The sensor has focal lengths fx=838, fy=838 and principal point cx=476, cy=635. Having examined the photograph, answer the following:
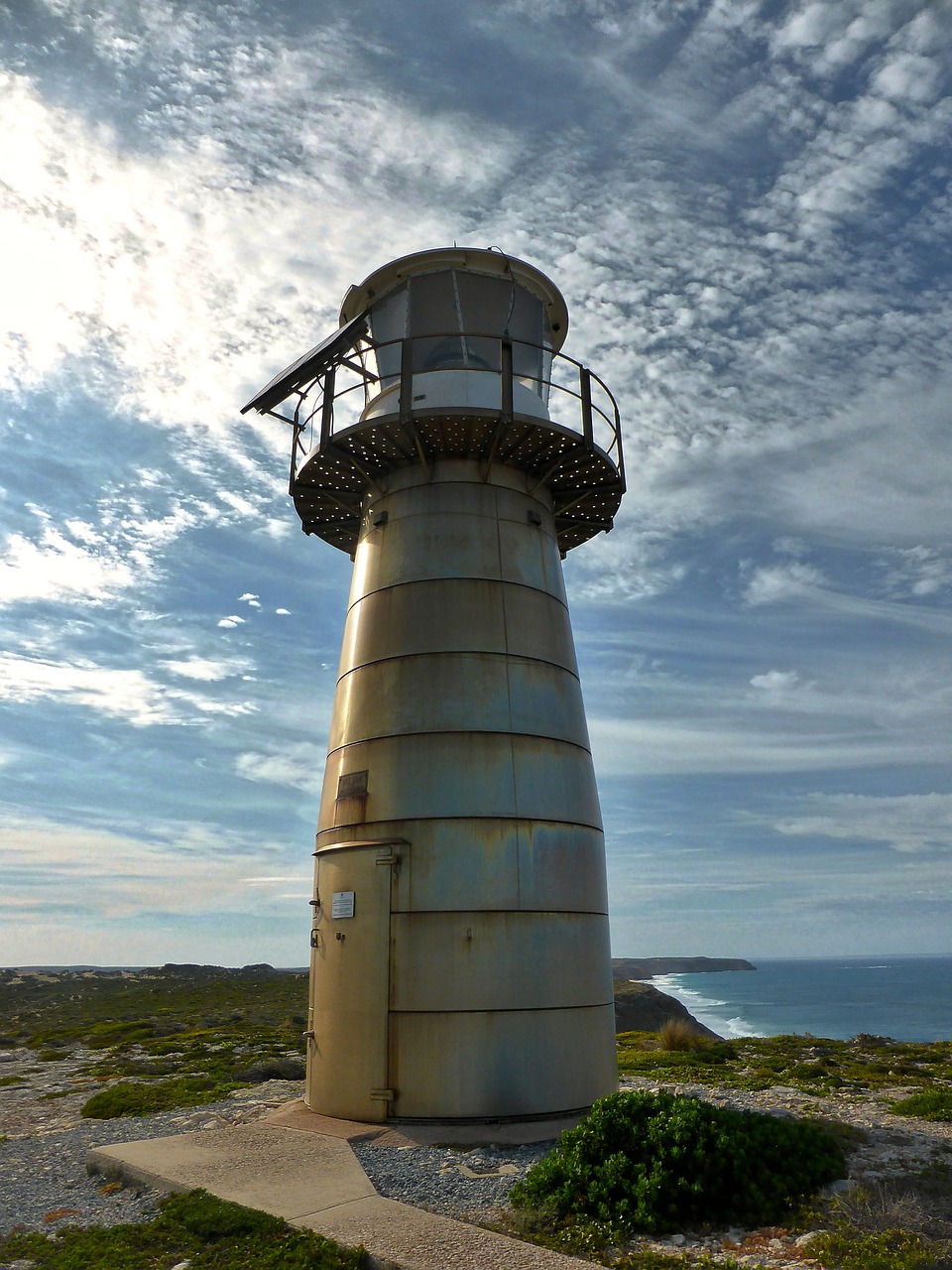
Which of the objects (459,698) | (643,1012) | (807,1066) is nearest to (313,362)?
(459,698)

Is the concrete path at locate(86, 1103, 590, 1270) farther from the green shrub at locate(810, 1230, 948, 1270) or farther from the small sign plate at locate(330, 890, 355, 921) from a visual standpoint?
the small sign plate at locate(330, 890, 355, 921)

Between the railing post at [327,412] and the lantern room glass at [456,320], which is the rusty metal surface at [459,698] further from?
the lantern room glass at [456,320]

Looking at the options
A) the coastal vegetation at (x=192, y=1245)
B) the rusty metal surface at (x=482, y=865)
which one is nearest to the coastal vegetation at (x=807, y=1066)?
the rusty metal surface at (x=482, y=865)

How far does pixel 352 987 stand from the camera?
41.9 ft

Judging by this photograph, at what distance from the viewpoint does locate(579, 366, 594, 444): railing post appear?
49.4 feet

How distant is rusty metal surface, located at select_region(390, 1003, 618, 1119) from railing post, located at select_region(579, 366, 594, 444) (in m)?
9.63

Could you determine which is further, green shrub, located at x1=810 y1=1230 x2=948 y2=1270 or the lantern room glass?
the lantern room glass

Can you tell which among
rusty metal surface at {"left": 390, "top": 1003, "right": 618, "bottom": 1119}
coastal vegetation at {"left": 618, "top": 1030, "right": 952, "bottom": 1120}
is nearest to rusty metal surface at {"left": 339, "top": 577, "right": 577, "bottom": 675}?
rusty metal surface at {"left": 390, "top": 1003, "right": 618, "bottom": 1119}

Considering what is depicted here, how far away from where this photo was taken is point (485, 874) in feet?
41.2

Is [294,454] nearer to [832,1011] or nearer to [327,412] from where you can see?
[327,412]

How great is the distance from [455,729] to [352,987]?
421 cm

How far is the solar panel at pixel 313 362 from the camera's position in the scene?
16203mm

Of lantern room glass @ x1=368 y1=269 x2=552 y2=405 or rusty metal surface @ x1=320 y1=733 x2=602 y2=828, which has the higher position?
lantern room glass @ x1=368 y1=269 x2=552 y2=405

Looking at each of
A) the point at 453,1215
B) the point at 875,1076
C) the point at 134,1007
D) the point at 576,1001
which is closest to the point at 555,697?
the point at 576,1001
